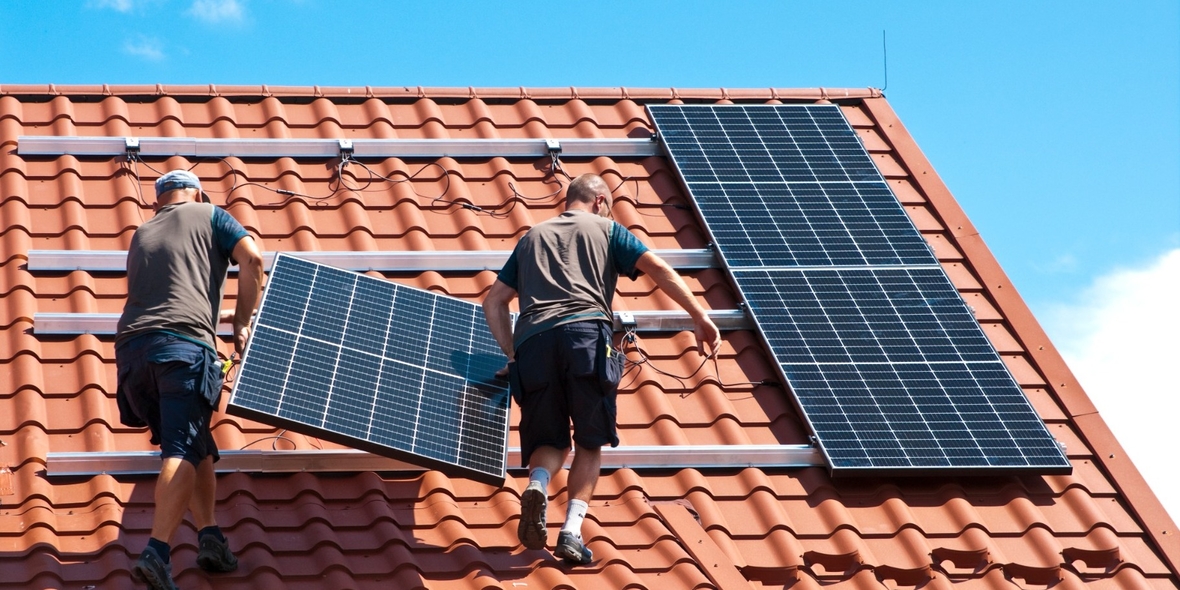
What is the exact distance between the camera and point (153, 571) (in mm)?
5941

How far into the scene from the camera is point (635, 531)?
23.2 ft

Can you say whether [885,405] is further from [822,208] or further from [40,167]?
[40,167]

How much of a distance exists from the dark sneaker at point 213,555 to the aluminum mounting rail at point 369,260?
2544mm

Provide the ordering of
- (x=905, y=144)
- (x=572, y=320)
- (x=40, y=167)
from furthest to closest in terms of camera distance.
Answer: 1. (x=905, y=144)
2. (x=40, y=167)
3. (x=572, y=320)

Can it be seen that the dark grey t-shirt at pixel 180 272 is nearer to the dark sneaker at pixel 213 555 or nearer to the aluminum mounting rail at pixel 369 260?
the dark sneaker at pixel 213 555

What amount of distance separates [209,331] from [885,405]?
3805 mm

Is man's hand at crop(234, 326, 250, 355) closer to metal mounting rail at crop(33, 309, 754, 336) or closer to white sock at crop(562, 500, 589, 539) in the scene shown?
metal mounting rail at crop(33, 309, 754, 336)

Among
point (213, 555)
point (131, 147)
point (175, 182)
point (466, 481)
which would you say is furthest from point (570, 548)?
point (131, 147)

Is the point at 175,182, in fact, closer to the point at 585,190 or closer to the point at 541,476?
the point at 585,190

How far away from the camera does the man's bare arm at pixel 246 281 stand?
6.75 m

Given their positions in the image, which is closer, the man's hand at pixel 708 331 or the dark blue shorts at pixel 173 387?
the dark blue shorts at pixel 173 387

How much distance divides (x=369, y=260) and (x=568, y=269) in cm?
213

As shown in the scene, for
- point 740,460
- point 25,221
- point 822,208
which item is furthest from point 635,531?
point 25,221

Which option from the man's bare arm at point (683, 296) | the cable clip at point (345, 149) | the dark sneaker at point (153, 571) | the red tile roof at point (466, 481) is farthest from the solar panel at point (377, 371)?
the cable clip at point (345, 149)
